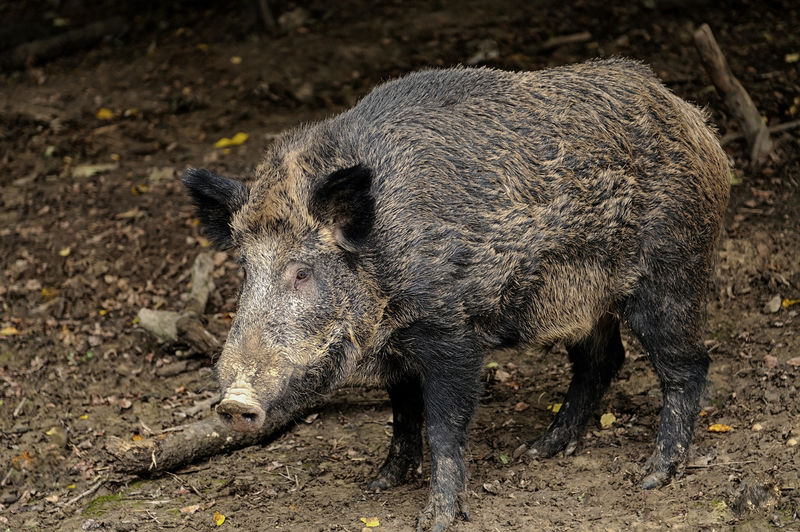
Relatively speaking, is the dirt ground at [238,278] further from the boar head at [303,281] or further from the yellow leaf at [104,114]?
the boar head at [303,281]

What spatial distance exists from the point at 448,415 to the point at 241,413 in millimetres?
1244

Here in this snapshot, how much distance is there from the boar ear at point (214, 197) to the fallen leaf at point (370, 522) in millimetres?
1692

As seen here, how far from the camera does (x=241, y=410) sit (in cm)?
446

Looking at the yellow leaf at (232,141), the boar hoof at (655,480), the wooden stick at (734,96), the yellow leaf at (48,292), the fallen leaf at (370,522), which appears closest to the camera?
the fallen leaf at (370,522)

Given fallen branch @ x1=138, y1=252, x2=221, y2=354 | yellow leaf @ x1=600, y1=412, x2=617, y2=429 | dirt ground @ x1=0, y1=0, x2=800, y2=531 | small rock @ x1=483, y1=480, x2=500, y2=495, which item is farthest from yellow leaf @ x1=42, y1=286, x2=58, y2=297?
yellow leaf @ x1=600, y1=412, x2=617, y2=429

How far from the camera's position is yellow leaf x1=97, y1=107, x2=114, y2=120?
11.4 m

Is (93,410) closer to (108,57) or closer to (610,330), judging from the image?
(610,330)

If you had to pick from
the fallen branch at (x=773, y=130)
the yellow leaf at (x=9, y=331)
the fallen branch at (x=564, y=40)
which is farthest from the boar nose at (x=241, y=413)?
the fallen branch at (x=564, y=40)

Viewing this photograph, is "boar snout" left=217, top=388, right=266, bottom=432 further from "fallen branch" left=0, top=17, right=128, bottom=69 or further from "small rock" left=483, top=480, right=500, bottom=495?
"fallen branch" left=0, top=17, right=128, bottom=69

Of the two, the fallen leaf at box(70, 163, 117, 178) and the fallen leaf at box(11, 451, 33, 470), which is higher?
the fallen leaf at box(70, 163, 117, 178)

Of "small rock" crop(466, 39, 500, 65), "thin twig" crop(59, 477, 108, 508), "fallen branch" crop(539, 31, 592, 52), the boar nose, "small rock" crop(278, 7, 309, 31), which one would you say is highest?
the boar nose

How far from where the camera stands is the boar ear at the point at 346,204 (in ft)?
15.8

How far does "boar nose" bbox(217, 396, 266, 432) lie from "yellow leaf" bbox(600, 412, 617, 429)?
2.77 m

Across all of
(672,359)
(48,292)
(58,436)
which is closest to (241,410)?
(58,436)
